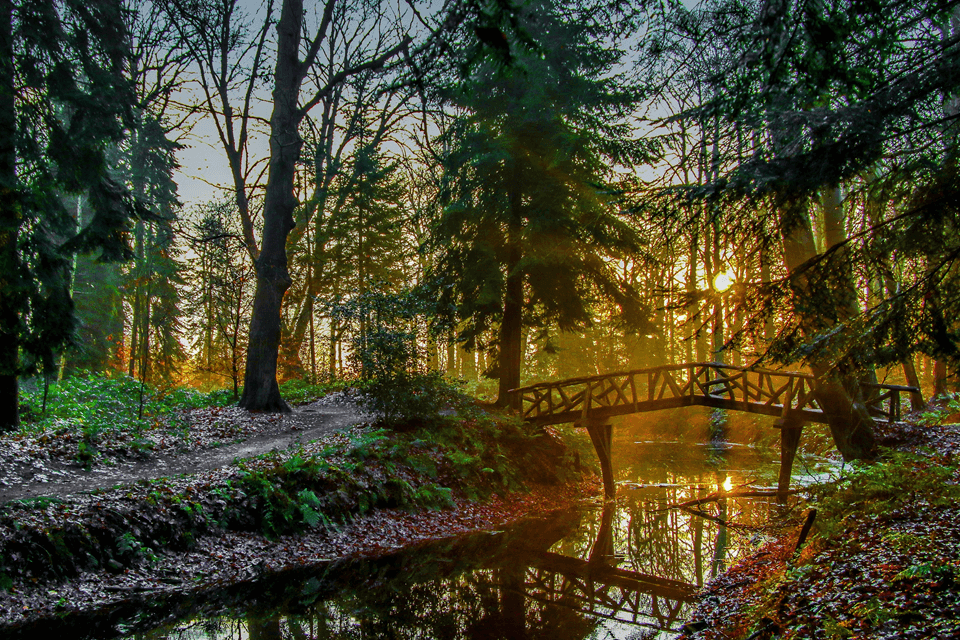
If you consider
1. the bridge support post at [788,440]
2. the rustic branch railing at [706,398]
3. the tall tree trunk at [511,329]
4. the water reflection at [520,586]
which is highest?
the tall tree trunk at [511,329]

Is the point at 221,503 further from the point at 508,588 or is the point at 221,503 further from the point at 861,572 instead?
the point at 861,572

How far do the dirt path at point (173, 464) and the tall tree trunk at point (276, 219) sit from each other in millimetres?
1100

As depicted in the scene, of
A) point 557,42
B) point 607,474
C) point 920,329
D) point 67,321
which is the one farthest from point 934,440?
point 67,321

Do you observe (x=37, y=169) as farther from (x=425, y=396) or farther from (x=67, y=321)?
(x=425, y=396)

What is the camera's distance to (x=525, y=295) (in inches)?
707

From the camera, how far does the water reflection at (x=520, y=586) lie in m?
5.94

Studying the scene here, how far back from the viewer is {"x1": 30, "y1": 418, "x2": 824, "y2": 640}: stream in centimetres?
588

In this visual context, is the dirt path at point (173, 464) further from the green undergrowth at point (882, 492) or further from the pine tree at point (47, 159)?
the green undergrowth at point (882, 492)

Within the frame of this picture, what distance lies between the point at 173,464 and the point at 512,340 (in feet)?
32.1

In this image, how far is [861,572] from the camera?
4.89 meters

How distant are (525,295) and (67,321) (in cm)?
1153

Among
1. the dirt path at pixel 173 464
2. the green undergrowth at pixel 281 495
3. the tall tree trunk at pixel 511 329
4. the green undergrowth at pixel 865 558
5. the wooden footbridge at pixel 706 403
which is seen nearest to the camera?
the green undergrowth at pixel 865 558

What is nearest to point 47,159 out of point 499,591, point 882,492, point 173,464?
point 173,464

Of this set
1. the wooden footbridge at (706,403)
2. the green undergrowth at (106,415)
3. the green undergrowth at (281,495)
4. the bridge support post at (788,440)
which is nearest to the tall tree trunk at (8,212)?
the green undergrowth at (106,415)
